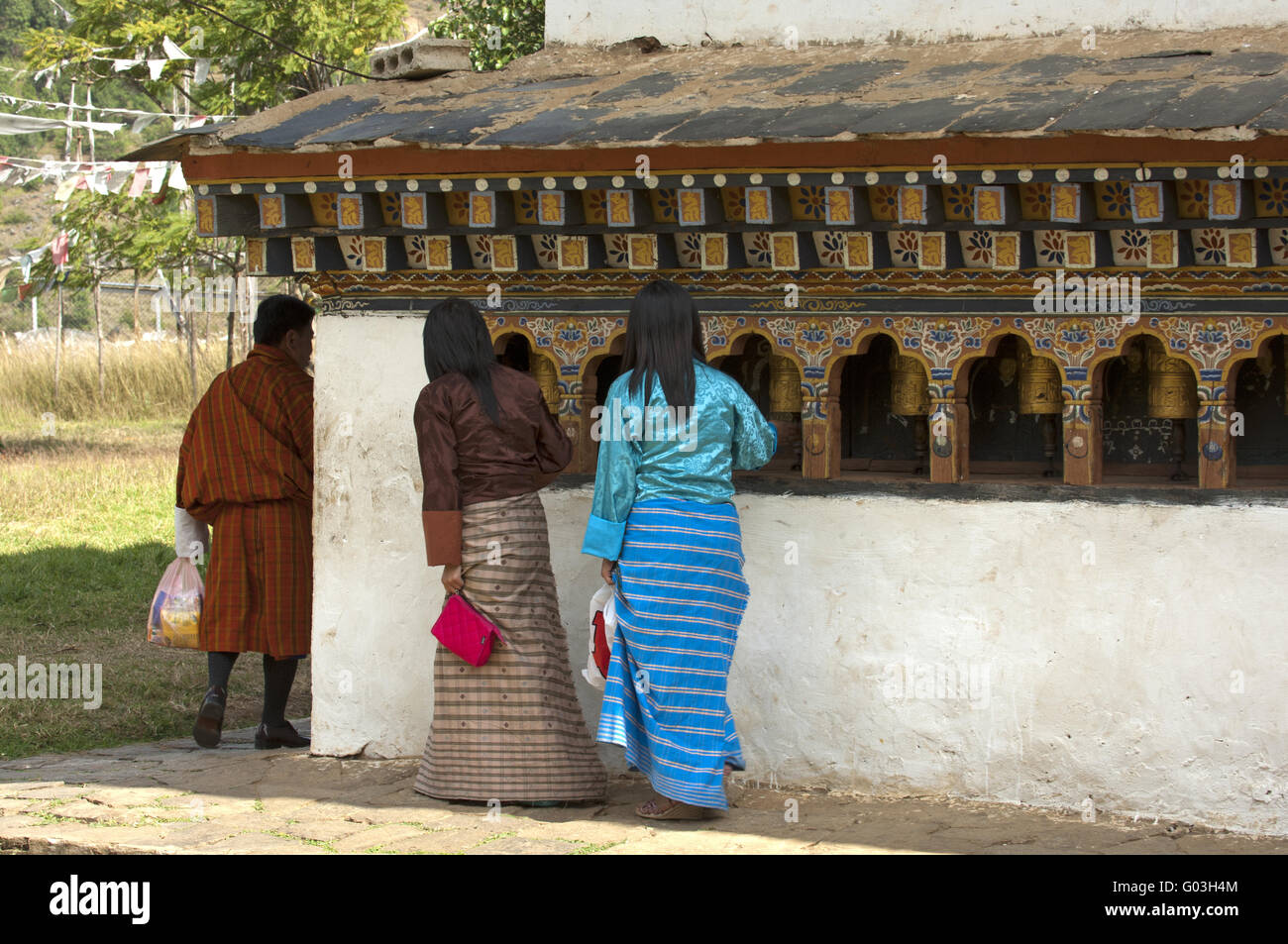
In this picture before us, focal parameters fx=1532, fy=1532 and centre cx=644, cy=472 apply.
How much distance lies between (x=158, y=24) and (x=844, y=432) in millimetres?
12005

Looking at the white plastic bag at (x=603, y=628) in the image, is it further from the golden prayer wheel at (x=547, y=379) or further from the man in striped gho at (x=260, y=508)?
the man in striped gho at (x=260, y=508)

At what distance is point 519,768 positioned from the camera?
4898mm

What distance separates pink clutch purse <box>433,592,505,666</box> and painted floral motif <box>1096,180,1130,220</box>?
226 centimetres

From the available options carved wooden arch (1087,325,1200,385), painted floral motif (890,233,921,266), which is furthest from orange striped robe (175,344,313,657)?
carved wooden arch (1087,325,1200,385)

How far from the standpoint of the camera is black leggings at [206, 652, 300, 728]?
5902mm

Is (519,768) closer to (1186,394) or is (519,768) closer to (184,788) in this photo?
(184,788)

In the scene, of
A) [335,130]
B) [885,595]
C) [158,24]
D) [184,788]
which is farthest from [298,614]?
[158,24]

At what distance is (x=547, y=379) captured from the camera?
18.3ft

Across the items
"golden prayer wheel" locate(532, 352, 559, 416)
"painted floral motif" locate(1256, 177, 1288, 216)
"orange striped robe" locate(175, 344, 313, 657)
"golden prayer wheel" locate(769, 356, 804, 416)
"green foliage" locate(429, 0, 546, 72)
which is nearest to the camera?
"painted floral motif" locate(1256, 177, 1288, 216)

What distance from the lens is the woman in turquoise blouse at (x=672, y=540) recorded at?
461cm

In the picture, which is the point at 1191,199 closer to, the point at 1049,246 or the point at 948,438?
the point at 1049,246

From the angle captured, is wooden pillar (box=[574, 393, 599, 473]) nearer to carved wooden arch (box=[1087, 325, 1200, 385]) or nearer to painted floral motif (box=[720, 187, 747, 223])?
painted floral motif (box=[720, 187, 747, 223])

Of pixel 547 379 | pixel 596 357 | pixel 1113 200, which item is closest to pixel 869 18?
pixel 1113 200

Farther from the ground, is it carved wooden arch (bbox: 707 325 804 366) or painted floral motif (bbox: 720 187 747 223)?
painted floral motif (bbox: 720 187 747 223)
